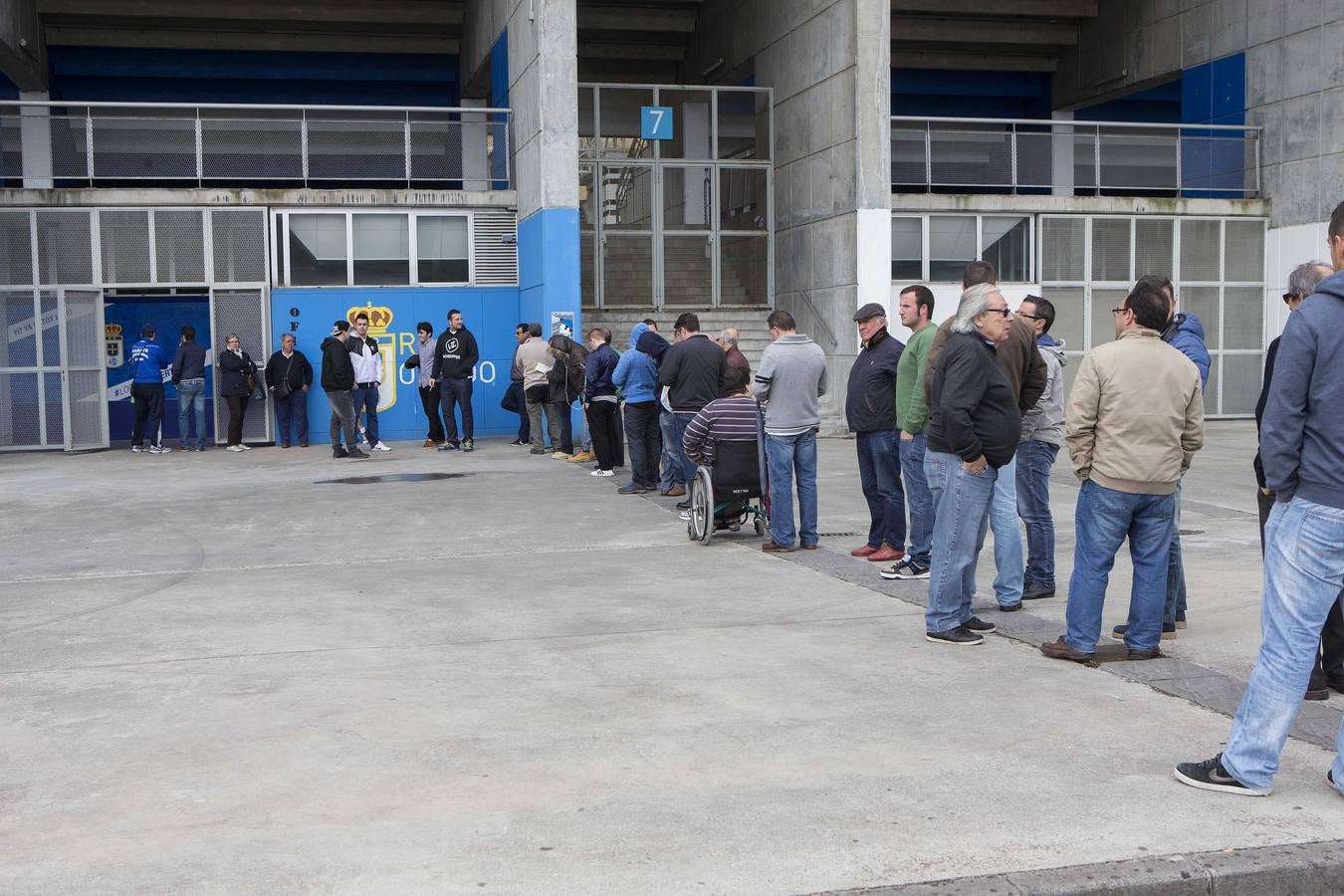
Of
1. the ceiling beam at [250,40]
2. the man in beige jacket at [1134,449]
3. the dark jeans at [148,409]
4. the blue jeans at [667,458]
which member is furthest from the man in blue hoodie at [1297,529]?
the ceiling beam at [250,40]

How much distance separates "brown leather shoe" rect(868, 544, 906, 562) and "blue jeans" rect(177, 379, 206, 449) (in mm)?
13324

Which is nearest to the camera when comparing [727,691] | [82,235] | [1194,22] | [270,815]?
[270,815]

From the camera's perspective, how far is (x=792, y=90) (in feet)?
76.1

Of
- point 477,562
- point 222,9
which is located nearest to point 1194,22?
point 222,9

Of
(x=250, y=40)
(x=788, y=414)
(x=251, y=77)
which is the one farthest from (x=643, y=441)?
(x=251, y=77)

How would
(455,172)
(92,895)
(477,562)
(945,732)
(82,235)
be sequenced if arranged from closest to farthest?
(92,895)
(945,732)
(477,562)
(82,235)
(455,172)

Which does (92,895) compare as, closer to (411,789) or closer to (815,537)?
(411,789)

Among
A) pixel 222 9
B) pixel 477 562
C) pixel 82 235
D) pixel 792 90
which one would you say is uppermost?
pixel 222 9

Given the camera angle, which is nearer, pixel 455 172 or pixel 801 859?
pixel 801 859

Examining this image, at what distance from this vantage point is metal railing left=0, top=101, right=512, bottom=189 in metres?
20.5

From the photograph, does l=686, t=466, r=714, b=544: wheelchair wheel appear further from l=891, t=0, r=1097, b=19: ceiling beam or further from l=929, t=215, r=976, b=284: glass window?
l=891, t=0, r=1097, b=19: ceiling beam

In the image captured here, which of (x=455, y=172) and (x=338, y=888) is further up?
(x=455, y=172)

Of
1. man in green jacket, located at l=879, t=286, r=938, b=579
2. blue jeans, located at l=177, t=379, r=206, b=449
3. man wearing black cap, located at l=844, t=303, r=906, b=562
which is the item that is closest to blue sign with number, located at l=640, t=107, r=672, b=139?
blue jeans, located at l=177, t=379, r=206, b=449

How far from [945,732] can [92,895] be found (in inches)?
118
